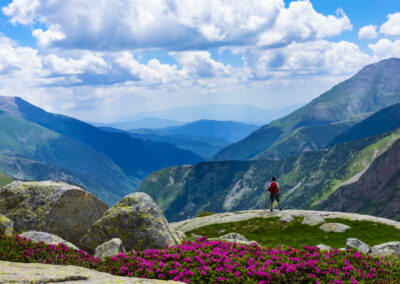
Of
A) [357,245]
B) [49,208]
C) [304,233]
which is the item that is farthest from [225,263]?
[304,233]

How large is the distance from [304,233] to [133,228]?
33160mm

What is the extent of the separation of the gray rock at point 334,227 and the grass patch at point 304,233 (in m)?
0.65

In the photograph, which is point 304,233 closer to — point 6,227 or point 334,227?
point 334,227

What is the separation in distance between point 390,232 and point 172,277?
42.9 metres

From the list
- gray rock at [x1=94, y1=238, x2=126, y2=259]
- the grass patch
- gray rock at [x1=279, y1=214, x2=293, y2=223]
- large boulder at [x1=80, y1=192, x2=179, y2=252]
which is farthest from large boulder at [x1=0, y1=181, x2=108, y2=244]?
gray rock at [x1=279, y1=214, x2=293, y2=223]

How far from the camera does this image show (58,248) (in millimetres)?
19547

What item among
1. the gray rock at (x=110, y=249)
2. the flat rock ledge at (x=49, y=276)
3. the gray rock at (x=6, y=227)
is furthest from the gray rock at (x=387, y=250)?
the gray rock at (x=6, y=227)

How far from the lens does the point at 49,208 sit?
30578 millimetres

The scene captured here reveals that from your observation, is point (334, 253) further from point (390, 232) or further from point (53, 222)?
point (390, 232)

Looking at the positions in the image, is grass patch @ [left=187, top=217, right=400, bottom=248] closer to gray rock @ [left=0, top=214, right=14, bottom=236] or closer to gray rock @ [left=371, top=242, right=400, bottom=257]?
gray rock @ [left=371, top=242, right=400, bottom=257]

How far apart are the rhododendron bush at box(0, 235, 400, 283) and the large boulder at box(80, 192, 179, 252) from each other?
22.2 ft

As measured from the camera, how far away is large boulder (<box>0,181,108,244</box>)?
29984 mm

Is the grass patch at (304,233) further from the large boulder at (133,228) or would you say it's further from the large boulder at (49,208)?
the large boulder at (49,208)

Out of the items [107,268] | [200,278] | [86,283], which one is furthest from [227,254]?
[86,283]
